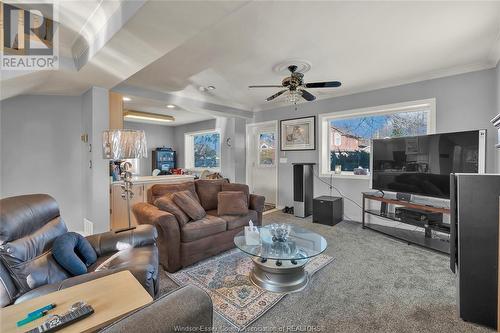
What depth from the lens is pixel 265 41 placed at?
8.30 feet

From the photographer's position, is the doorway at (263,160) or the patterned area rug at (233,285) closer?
the patterned area rug at (233,285)

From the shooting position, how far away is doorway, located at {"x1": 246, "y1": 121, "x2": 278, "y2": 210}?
18.8ft

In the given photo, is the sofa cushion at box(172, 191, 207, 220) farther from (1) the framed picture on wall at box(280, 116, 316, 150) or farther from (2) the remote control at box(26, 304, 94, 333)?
(1) the framed picture on wall at box(280, 116, 316, 150)

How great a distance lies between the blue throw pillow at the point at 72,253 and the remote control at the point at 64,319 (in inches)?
28.8

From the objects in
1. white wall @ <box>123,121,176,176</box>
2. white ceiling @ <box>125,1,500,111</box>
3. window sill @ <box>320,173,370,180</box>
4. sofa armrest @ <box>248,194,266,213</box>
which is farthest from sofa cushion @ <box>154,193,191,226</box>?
white wall @ <box>123,121,176,176</box>

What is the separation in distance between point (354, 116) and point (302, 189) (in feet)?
5.84

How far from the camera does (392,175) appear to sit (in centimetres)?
367

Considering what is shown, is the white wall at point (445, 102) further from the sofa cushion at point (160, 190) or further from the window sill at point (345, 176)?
the sofa cushion at point (160, 190)

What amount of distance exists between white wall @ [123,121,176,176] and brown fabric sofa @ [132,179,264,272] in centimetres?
507

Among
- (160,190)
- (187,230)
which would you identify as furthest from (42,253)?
(160,190)

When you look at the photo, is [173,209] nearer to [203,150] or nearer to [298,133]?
[298,133]

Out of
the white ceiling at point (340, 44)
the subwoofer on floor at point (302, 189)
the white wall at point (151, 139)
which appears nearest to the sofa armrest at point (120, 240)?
the white ceiling at point (340, 44)

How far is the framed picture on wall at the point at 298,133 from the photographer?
4949 millimetres

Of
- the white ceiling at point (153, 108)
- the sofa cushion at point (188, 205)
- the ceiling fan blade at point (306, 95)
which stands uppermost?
the white ceiling at point (153, 108)
